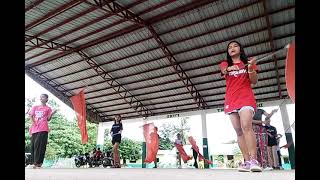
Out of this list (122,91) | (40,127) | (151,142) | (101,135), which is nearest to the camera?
(40,127)

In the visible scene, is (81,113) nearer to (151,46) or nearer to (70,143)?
(151,46)

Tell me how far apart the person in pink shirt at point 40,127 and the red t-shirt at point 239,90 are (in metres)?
3.91

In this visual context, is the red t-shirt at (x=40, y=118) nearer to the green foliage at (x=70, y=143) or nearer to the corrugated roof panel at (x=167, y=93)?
the corrugated roof panel at (x=167, y=93)

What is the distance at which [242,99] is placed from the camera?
395cm

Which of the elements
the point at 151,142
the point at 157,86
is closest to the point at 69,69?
the point at 157,86

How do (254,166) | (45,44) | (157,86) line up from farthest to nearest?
(157,86), (45,44), (254,166)

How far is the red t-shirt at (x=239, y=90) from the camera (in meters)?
3.95

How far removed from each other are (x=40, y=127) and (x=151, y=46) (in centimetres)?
1112

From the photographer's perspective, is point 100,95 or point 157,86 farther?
point 100,95

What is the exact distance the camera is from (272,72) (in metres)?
17.3

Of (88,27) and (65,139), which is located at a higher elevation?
(88,27)

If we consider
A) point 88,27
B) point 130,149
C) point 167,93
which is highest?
point 88,27
